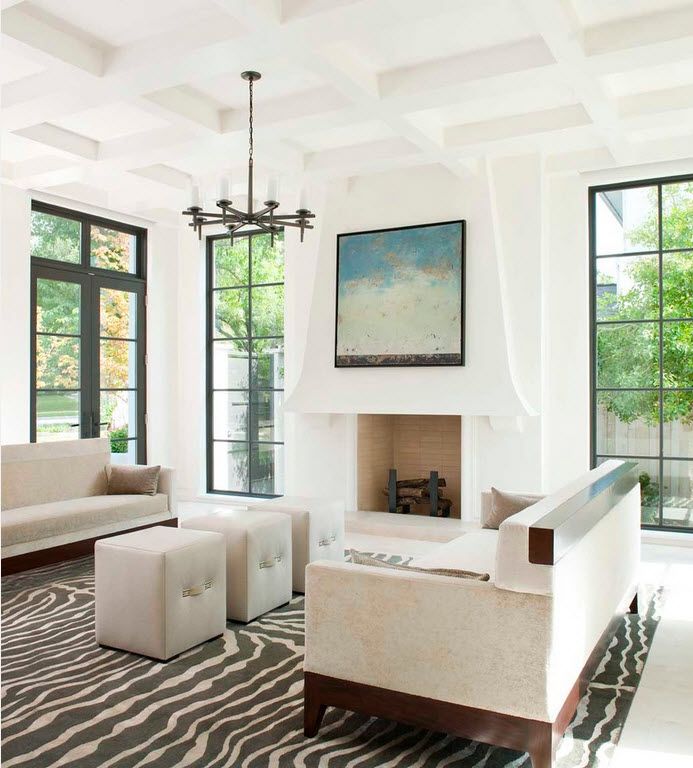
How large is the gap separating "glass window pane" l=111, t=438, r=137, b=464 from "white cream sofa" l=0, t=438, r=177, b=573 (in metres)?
1.50

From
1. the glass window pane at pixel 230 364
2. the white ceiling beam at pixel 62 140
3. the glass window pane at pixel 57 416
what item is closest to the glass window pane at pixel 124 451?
the glass window pane at pixel 57 416

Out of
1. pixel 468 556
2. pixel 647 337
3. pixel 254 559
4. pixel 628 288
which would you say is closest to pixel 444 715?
pixel 468 556

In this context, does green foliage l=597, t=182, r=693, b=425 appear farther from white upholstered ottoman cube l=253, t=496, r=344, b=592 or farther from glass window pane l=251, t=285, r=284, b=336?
glass window pane l=251, t=285, r=284, b=336

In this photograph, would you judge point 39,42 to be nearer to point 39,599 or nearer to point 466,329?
point 39,599

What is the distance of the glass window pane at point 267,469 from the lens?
763 centimetres

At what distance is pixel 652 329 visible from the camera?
19.5 ft

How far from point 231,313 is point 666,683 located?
19.4 ft

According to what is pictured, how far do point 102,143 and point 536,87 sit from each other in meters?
3.28

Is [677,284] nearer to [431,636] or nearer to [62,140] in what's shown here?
[431,636]

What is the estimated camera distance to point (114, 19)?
3.72 m

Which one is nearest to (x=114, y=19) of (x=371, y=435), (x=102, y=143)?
(x=102, y=143)

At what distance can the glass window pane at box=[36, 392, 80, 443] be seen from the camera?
21.8 feet

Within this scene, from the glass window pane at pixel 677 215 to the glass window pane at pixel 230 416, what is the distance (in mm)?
4404

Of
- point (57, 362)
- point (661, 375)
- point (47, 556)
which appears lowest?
point (47, 556)
